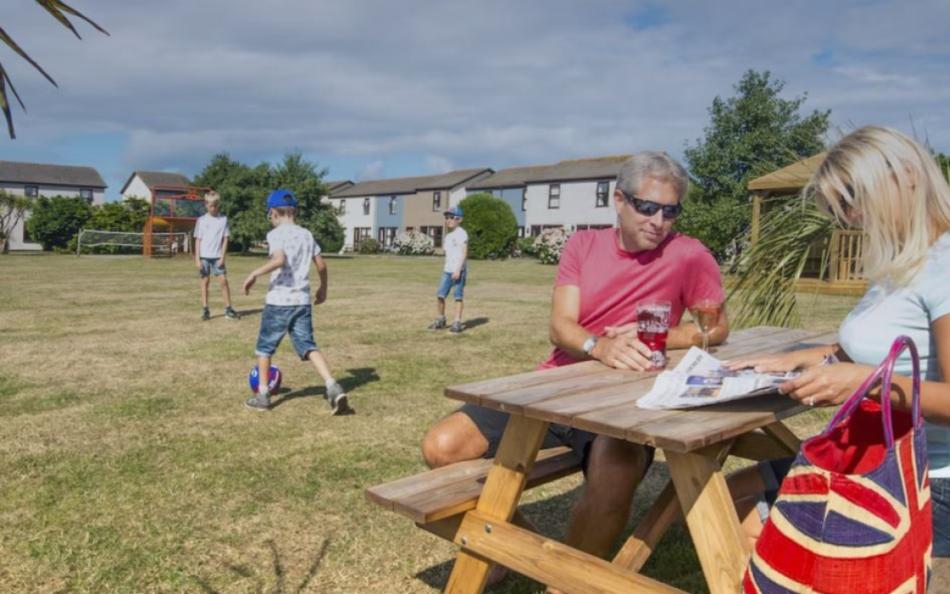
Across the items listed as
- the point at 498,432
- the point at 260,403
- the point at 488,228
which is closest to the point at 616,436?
the point at 498,432

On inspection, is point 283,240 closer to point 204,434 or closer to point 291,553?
point 204,434

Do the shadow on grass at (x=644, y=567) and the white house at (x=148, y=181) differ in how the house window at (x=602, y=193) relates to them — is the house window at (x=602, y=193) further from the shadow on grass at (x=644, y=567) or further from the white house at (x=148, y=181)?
the shadow on grass at (x=644, y=567)

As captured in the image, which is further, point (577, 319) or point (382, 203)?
point (382, 203)

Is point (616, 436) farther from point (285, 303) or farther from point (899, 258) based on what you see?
point (285, 303)

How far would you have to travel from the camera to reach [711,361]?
264cm

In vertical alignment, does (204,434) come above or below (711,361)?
below

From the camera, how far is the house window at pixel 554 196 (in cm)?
5750

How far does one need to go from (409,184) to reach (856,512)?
70106 mm

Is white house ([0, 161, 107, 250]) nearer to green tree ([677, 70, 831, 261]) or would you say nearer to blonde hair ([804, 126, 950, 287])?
green tree ([677, 70, 831, 261])

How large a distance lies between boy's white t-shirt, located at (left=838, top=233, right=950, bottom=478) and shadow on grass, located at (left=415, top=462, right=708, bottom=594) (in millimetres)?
1467

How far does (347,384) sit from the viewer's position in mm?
7391

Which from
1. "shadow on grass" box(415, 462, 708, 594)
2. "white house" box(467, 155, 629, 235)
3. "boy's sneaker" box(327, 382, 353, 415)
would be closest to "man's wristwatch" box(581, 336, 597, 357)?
"shadow on grass" box(415, 462, 708, 594)

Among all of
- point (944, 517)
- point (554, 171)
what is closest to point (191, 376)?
point (944, 517)

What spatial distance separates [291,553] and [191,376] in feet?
14.4
